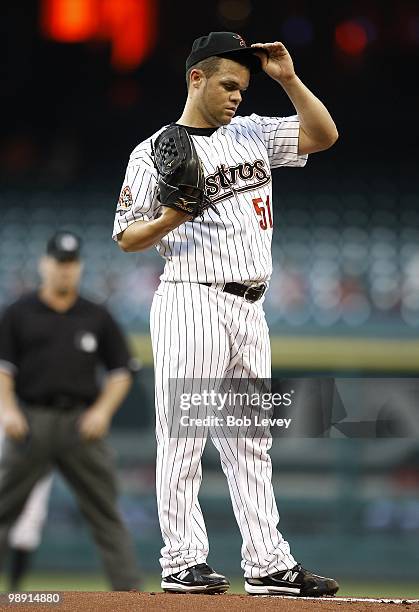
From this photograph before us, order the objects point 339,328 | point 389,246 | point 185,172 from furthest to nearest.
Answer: point 389,246 → point 339,328 → point 185,172

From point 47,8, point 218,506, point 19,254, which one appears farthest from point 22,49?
point 218,506

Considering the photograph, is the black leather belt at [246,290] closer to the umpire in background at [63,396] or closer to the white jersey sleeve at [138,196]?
the white jersey sleeve at [138,196]

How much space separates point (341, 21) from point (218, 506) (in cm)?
513

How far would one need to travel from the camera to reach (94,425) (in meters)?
4.59

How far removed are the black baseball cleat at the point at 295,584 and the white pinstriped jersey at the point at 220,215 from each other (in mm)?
749

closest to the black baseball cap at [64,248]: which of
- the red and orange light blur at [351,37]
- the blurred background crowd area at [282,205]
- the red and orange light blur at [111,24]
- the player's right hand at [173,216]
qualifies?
the blurred background crowd area at [282,205]

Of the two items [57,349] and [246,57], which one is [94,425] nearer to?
[57,349]

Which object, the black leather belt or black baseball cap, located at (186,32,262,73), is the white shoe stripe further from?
black baseball cap, located at (186,32,262,73)

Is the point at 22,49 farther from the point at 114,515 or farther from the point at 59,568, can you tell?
the point at 114,515

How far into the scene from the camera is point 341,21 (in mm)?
9602

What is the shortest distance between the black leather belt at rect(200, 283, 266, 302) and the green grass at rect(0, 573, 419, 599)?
351 cm

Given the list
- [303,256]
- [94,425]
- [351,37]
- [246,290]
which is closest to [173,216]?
[246,290]

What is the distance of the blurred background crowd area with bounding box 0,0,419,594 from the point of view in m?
6.22

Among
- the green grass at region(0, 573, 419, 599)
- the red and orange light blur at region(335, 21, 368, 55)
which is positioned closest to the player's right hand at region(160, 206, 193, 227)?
the green grass at region(0, 573, 419, 599)
